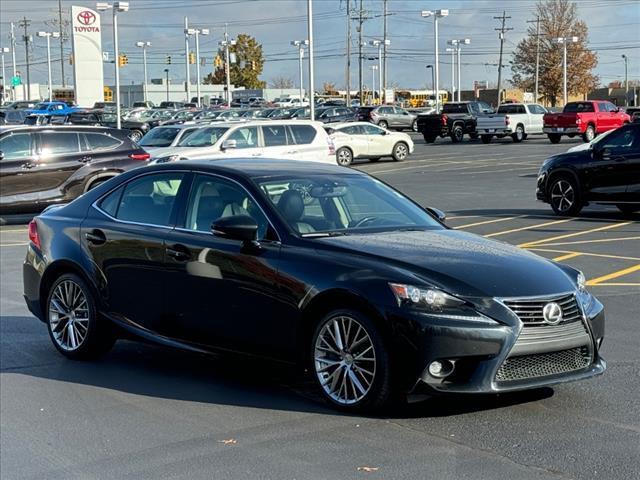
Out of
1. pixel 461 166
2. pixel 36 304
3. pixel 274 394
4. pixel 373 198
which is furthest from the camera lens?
pixel 461 166

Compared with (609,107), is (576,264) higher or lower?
lower

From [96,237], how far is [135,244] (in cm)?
52

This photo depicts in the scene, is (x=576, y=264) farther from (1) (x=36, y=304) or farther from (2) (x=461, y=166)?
(2) (x=461, y=166)

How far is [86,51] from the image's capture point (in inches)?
2239

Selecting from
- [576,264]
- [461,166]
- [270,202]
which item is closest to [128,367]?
[270,202]

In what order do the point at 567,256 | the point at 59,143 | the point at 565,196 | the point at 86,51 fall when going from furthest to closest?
the point at 86,51
the point at 59,143
the point at 565,196
the point at 567,256

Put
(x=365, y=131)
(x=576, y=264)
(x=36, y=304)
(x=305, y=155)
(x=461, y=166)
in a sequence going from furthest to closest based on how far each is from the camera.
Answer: (x=365, y=131) < (x=461, y=166) < (x=305, y=155) < (x=576, y=264) < (x=36, y=304)

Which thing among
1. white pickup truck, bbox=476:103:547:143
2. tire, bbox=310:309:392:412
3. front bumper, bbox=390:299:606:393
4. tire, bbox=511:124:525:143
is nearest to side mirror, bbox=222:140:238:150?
tire, bbox=310:309:392:412

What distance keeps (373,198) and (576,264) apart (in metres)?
5.74

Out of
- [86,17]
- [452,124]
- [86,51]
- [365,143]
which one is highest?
[86,17]

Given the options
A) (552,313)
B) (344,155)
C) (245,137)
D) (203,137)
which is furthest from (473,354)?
(344,155)

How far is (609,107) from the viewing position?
46.5m

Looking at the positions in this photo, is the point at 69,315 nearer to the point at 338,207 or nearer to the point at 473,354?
the point at 338,207

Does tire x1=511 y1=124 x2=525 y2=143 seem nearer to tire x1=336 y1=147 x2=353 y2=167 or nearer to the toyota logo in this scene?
tire x1=336 y1=147 x2=353 y2=167
